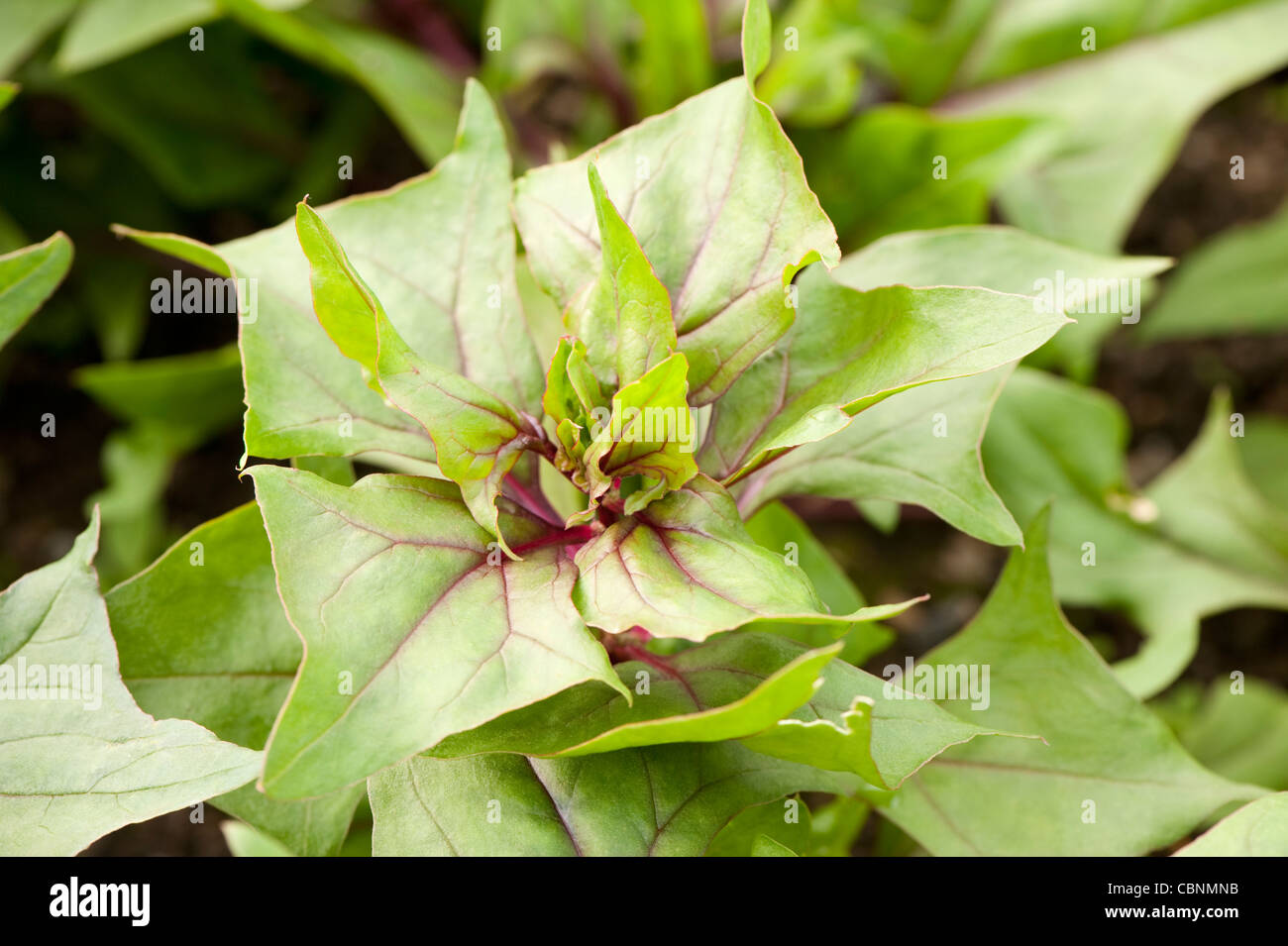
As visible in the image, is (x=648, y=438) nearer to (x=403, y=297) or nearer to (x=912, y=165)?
(x=403, y=297)

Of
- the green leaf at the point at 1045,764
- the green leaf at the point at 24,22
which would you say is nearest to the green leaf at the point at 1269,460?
the green leaf at the point at 1045,764

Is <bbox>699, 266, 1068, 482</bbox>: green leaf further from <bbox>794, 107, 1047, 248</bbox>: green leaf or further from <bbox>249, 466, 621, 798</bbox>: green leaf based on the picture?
<bbox>794, 107, 1047, 248</bbox>: green leaf

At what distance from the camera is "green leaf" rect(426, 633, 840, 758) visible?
569 mm

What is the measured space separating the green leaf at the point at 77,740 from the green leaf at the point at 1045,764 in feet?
1.57

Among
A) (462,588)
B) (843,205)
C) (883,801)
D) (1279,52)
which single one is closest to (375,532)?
(462,588)

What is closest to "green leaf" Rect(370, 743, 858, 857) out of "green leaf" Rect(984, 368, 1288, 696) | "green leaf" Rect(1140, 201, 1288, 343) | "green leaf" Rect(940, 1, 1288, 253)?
"green leaf" Rect(984, 368, 1288, 696)

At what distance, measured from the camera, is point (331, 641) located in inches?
21.9

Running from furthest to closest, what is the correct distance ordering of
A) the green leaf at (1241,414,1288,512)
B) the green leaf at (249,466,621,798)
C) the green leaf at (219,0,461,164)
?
the green leaf at (1241,414,1288,512), the green leaf at (219,0,461,164), the green leaf at (249,466,621,798)

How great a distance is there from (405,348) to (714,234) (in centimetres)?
22

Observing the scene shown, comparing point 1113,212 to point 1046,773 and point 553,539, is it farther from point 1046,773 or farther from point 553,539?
point 553,539

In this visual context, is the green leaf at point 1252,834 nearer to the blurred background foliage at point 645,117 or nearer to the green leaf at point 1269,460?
the blurred background foliage at point 645,117

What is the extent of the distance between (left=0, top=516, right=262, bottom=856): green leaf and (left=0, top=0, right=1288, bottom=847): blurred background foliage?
0.57 metres

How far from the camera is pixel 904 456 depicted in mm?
750

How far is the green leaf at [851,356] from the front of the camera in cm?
60
